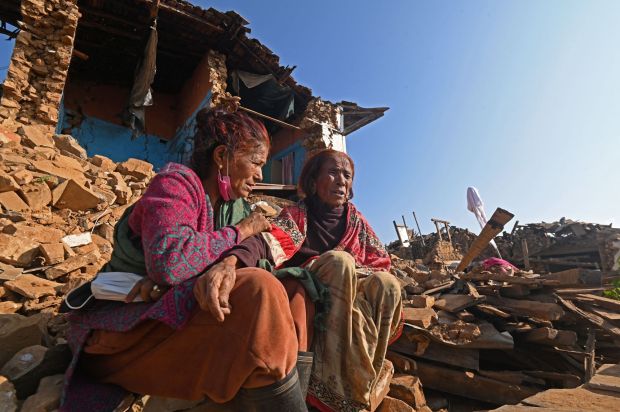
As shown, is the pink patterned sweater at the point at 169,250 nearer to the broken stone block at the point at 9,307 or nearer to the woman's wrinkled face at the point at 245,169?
the woman's wrinkled face at the point at 245,169

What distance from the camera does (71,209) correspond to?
3945 mm

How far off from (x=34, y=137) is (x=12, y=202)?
1679 millimetres

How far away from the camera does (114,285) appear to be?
1272 mm

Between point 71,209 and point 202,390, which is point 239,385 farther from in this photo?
point 71,209

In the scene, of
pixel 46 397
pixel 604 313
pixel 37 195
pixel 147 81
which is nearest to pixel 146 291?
pixel 46 397

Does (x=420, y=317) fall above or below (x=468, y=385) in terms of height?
above

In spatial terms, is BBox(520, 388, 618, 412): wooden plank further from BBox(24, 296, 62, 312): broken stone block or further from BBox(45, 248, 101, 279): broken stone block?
BBox(45, 248, 101, 279): broken stone block

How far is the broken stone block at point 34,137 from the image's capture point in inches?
177

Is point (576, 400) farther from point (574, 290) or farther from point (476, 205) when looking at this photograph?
point (476, 205)

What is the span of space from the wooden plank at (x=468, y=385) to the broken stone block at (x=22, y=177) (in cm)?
455

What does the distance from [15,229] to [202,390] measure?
3089 mm

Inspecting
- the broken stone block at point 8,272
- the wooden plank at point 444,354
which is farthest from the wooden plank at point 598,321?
the broken stone block at point 8,272

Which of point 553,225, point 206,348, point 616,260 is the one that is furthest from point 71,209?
point 553,225

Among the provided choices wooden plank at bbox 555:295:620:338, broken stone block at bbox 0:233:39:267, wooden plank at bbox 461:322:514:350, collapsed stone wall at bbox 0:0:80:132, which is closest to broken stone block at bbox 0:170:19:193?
broken stone block at bbox 0:233:39:267
